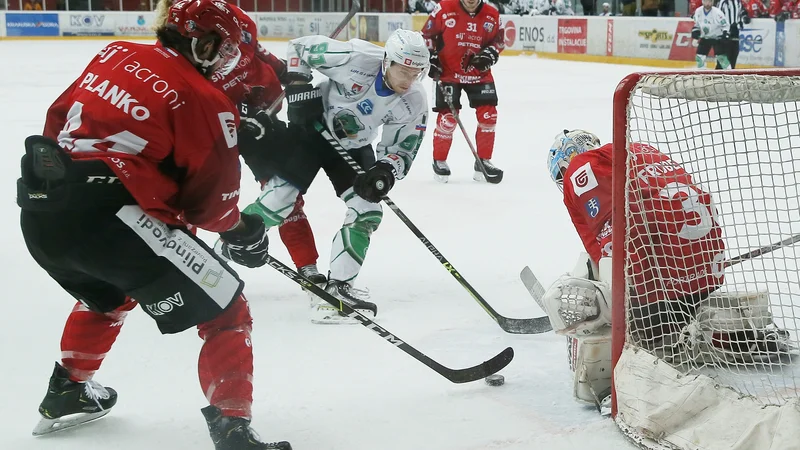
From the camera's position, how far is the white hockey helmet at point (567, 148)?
8.64 ft

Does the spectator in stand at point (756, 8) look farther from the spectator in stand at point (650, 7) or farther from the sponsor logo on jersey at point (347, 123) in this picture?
the sponsor logo on jersey at point (347, 123)

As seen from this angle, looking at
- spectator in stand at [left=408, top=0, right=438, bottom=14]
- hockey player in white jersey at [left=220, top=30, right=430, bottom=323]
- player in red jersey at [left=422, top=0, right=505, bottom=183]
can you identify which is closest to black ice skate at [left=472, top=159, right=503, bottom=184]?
player in red jersey at [left=422, top=0, right=505, bottom=183]

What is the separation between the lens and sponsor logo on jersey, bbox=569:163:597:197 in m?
2.43

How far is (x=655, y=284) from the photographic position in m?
2.31

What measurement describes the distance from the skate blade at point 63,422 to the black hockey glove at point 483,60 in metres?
4.05

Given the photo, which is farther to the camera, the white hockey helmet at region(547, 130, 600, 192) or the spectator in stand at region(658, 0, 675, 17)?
the spectator in stand at region(658, 0, 675, 17)

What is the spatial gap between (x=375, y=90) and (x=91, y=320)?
1.51 meters

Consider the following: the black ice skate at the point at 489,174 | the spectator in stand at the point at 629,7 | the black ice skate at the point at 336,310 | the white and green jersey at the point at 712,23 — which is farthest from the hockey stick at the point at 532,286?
the spectator in stand at the point at 629,7

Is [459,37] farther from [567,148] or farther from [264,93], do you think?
[567,148]

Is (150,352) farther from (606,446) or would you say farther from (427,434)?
(606,446)

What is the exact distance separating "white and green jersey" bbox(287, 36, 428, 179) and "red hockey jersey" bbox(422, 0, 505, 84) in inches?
105

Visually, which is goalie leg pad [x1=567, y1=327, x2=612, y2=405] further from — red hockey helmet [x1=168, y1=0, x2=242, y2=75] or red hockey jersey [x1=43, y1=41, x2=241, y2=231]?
red hockey helmet [x1=168, y1=0, x2=242, y2=75]

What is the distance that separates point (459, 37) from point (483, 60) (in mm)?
240

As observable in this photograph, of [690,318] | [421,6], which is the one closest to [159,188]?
[690,318]
